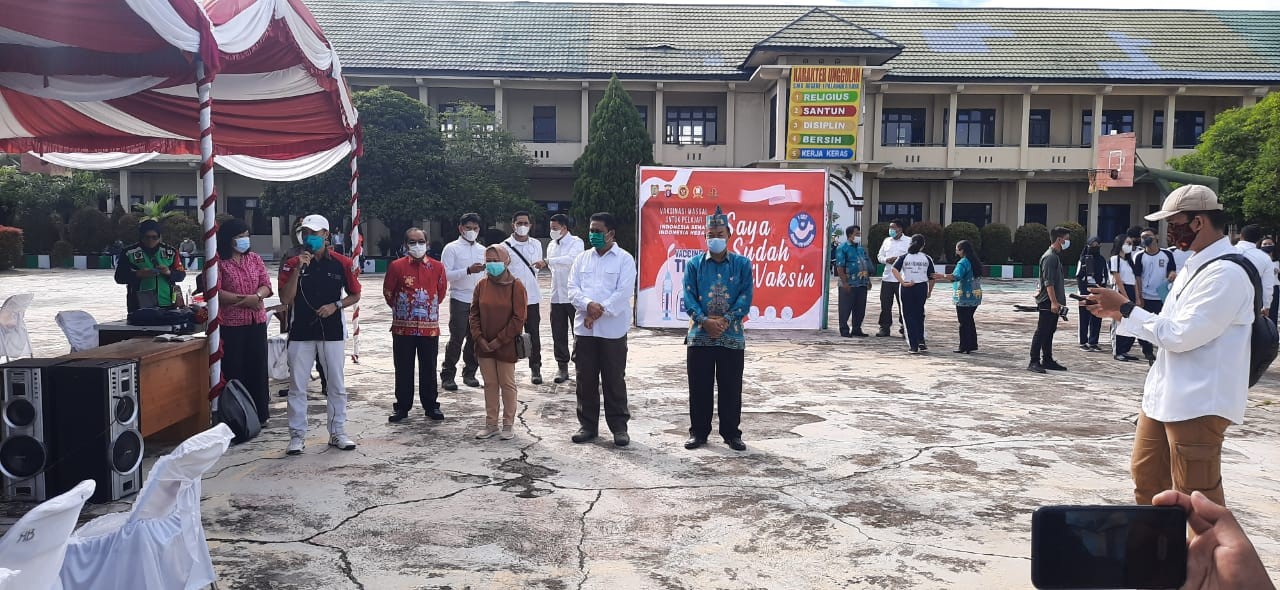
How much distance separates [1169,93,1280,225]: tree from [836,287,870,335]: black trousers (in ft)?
53.8

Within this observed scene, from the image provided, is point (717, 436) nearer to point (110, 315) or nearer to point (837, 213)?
point (837, 213)

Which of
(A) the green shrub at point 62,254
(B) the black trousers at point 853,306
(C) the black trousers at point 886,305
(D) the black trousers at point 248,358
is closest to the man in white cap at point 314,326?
(D) the black trousers at point 248,358

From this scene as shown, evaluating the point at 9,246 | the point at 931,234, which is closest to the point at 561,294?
the point at 931,234

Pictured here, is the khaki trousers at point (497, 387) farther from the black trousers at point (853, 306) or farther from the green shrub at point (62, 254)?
the green shrub at point (62, 254)

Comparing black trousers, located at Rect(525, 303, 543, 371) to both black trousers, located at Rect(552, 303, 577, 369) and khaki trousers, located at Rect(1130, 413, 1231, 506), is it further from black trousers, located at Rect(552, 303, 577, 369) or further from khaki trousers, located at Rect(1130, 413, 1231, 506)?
khaki trousers, located at Rect(1130, 413, 1231, 506)

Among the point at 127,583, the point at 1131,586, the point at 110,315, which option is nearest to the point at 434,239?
the point at 110,315

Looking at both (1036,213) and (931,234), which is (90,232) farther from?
(1036,213)

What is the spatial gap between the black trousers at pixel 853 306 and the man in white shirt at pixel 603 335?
6867 millimetres

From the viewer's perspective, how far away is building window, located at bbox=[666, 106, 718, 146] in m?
34.3

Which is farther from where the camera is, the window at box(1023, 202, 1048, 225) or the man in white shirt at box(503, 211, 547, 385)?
the window at box(1023, 202, 1048, 225)

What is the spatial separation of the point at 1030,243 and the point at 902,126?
689cm

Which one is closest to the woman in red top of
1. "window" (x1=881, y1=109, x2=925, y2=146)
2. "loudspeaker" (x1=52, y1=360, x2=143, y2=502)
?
"loudspeaker" (x1=52, y1=360, x2=143, y2=502)

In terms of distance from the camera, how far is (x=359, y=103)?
2742cm

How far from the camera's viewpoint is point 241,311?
283 inches
